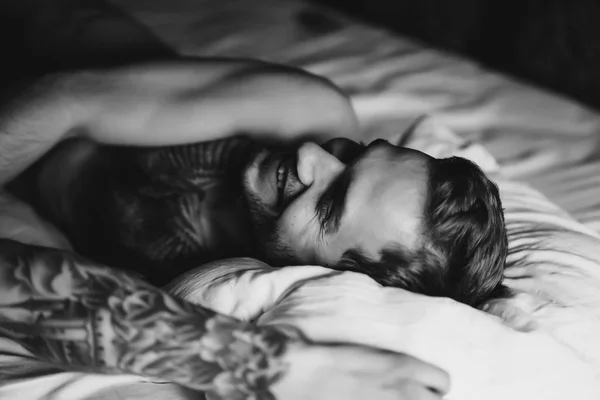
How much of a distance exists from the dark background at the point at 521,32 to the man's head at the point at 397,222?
1238 mm

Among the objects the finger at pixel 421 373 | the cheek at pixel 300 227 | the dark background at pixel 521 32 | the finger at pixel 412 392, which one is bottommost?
the finger at pixel 412 392

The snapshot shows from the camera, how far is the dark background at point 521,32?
193cm

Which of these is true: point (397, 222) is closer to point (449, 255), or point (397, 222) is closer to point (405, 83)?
point (449, 255)

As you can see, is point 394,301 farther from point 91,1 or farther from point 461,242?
point 91,1

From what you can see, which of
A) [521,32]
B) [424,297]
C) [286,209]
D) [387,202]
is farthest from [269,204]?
[521,32]

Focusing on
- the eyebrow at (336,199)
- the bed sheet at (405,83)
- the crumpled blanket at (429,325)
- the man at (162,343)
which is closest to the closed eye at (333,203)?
the eyebrow at (336,199)

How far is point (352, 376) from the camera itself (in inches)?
25.4

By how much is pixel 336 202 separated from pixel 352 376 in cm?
31

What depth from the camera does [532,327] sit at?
79 centimetres

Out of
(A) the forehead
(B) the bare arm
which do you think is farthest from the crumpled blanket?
(B) the bare arm

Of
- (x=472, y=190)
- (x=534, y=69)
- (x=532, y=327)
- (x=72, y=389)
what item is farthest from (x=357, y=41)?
(x=72, y=389)

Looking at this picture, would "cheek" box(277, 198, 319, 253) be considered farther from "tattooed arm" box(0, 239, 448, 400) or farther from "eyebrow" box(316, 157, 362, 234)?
"tattooed arm" box(0, 239, 448, 400)

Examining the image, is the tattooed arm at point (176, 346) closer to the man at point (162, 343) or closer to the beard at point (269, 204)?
the man at point (162, 343)

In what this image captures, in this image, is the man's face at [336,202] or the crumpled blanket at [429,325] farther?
the man's face at [336,202]
